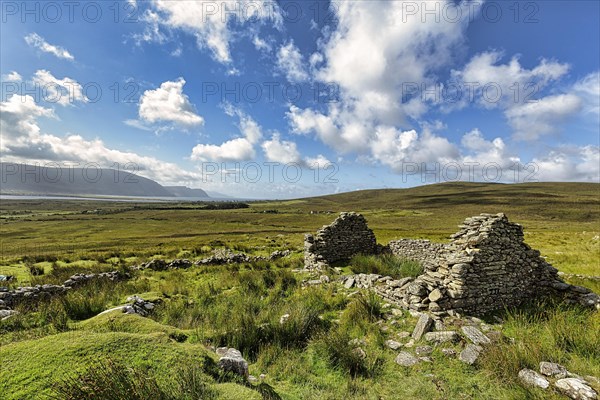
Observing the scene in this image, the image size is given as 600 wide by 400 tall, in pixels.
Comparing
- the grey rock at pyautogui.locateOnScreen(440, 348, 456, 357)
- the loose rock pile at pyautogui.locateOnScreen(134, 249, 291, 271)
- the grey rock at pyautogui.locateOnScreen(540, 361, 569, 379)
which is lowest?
the loose rock pile at pyautogui.locateOnScreen(134, 249, 291, 271)

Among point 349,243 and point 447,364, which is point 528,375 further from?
point 349,243

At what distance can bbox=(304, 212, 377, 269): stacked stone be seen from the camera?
56.1 ft

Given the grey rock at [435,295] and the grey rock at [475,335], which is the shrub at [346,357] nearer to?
the grey rock at [475,335]

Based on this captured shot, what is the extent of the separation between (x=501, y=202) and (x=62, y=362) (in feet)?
495

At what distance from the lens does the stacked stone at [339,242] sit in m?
17.1

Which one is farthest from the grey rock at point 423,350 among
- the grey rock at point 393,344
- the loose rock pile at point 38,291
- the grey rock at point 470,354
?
the loose rock pile at point 38,291

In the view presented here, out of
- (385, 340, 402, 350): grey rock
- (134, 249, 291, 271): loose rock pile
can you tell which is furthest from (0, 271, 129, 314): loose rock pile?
(385, 340, 402, 350): grey rock

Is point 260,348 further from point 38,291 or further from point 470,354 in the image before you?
point 38,291

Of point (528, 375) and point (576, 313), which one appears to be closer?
point (528, 375)

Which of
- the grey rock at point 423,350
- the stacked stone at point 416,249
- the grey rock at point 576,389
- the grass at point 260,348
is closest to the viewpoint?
the grass at point 260,348

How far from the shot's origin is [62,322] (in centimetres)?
731

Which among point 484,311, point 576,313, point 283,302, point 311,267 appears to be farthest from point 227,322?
point 576,313

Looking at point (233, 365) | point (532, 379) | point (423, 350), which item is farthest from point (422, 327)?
point (233, 365)

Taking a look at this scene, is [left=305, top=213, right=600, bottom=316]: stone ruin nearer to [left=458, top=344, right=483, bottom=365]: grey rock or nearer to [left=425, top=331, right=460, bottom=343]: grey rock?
[left=425, top=331, right=460, bottom=343]: grey rock
